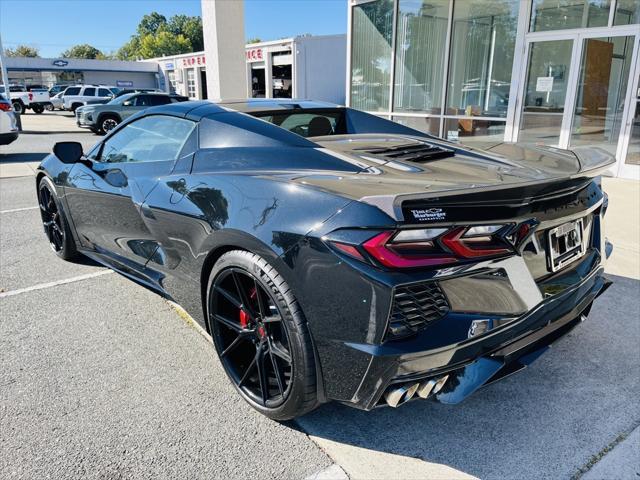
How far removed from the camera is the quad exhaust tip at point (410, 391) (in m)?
1.85

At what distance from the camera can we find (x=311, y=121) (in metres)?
3.57

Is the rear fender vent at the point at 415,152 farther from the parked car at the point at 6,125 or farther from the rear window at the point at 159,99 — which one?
the rear window at the point at 159,99

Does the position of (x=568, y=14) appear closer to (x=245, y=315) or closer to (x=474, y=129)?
(x=474, y=129)

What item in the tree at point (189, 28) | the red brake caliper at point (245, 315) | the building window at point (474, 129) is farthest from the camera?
the tree at point (189, 28)

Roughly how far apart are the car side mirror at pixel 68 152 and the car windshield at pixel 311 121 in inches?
63.7

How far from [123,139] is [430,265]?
2775 mm

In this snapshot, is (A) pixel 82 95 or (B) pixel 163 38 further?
(B) pixel 163 38

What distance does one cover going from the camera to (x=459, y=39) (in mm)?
10844

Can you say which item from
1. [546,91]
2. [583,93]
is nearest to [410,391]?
[583,93]

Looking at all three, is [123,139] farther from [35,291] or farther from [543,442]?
[543,442]

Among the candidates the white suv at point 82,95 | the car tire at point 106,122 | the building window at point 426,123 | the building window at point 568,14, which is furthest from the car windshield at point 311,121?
the white suv at point 82,95

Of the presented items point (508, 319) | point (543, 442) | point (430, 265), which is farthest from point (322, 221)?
point (543, 442)

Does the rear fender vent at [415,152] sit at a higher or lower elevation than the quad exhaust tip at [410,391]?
higher

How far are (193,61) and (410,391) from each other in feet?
138
